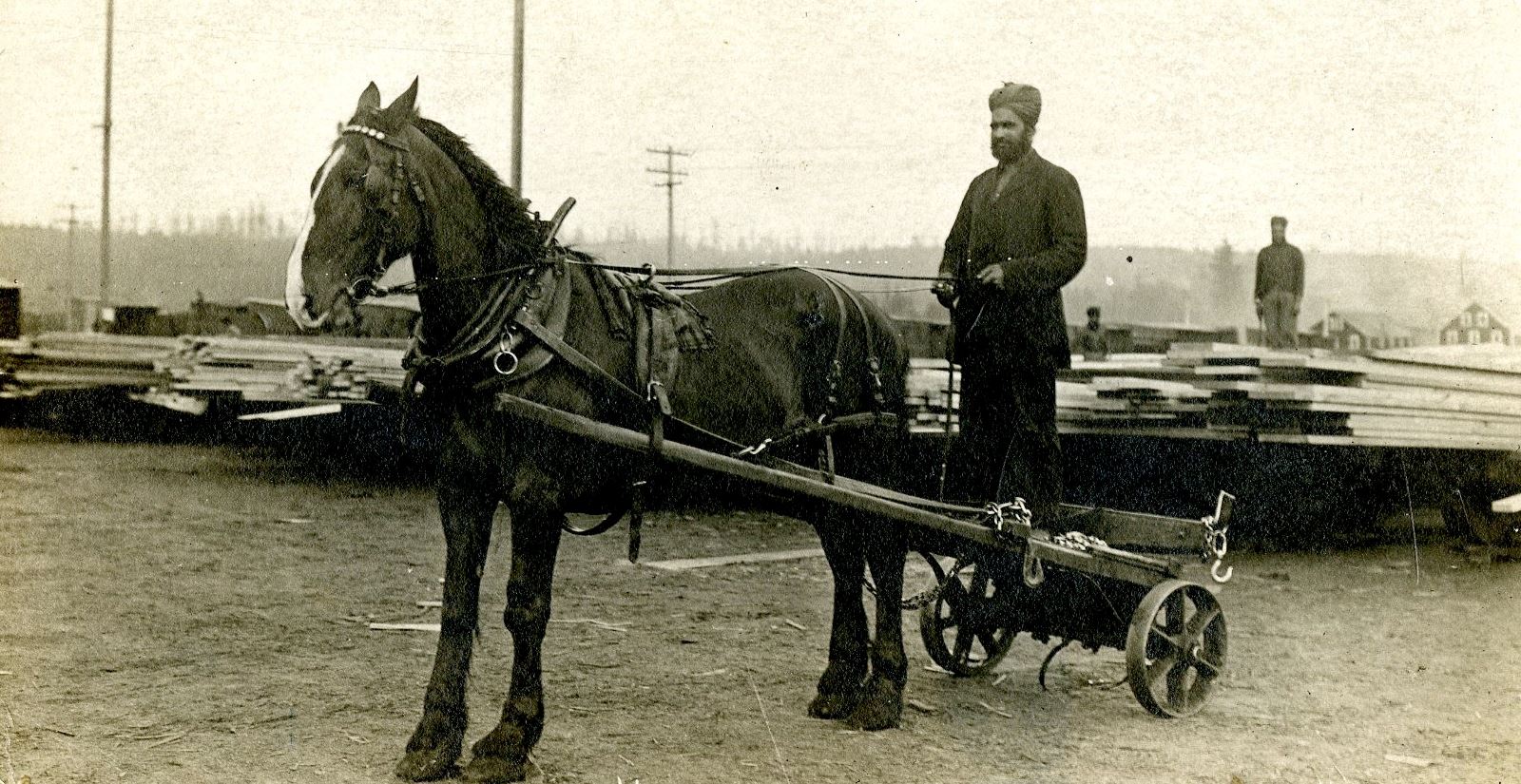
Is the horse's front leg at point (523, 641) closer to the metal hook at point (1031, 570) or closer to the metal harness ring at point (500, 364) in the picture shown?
the metal harness ring at point (500, 364)

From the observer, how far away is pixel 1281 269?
12.7m

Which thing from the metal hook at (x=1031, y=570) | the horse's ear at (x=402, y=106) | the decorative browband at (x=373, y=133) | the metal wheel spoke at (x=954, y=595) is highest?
the horse's ear at (x=402, y=106)

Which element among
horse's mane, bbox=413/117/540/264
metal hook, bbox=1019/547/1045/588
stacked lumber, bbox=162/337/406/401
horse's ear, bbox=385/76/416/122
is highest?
horse's ear, bbox=385/76/416/122

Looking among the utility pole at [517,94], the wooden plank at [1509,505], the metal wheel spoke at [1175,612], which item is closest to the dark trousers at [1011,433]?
the metal wheel spoke at [1175,612]

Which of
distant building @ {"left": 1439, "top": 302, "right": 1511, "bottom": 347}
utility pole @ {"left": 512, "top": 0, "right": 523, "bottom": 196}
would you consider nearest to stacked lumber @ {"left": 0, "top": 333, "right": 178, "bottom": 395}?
utility pole @ {"left": 512, "top": 0, "right": 523, "bottom": 196}

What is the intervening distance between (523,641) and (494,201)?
1579 millimetres

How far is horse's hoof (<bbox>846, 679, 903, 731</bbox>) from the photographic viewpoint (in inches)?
210

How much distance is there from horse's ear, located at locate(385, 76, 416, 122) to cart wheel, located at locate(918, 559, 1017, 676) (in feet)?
10.4

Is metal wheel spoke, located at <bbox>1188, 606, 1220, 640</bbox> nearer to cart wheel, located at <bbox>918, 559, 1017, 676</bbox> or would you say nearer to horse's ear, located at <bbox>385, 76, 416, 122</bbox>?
cart wheel, located at <bbox>918, 559, 1017, 676</bbox>

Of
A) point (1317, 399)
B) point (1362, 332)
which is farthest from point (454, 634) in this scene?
point (1362, 332)

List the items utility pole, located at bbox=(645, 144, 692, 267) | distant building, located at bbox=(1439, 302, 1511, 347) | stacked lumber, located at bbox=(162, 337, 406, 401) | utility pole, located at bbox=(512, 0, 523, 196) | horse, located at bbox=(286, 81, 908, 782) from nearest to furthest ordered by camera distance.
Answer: horse, located at bbox=(286, 81, 908, 782) → utility pole, located at bbox=(512, 0, 523, 196) → distant building, located at bbox=(1439, 302, 1511, 347) → utility pole, located at bbox=(645, 144, 692, 267) → stacked lumber, located at bbox=(162, 337, 406, 401)

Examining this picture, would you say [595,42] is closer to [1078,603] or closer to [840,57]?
[840,57]

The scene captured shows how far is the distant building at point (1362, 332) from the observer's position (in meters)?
14.5

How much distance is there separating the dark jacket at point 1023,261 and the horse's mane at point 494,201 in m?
1.91
